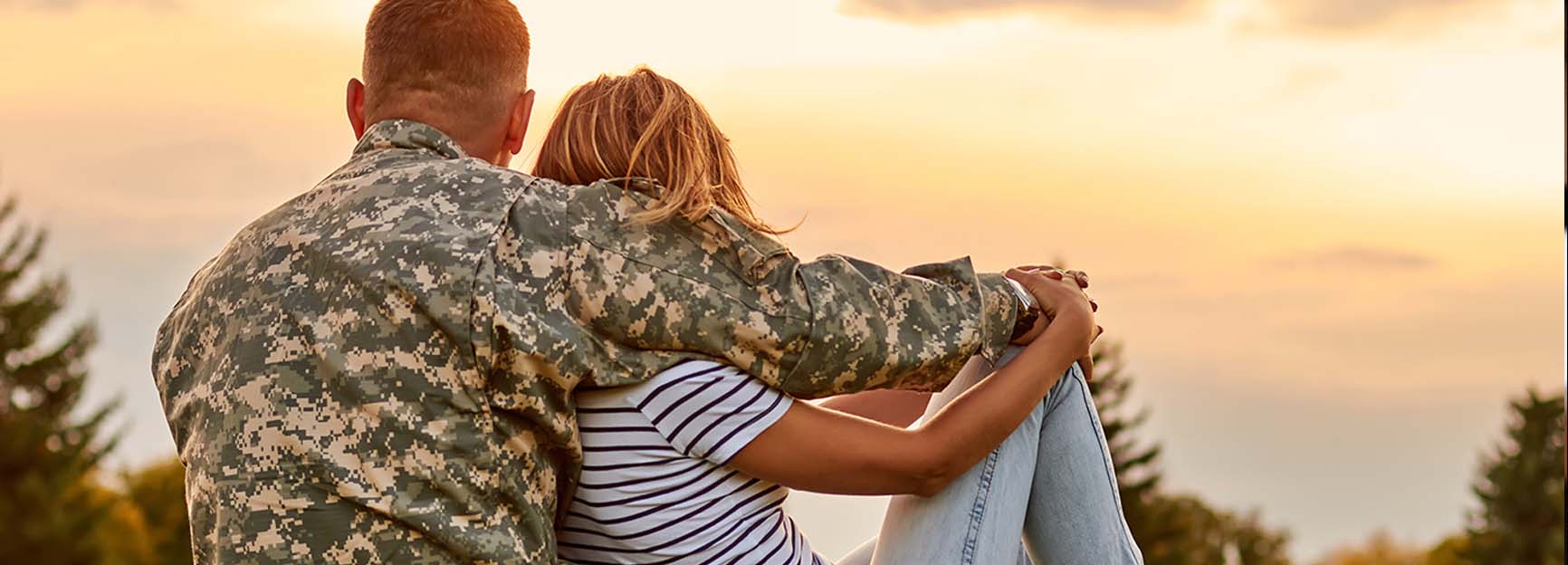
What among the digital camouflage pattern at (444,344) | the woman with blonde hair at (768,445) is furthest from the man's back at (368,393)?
the woman with blonde hair at (768,445)

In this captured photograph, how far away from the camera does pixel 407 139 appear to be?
397 centimetres

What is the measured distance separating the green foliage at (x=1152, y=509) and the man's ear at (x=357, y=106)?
2158 inches

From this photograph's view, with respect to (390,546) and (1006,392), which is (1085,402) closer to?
(1006,392)

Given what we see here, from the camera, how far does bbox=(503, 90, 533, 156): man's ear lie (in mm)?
4172

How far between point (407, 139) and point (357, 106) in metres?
0.34

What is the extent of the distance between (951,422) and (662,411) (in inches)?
A: 28.3

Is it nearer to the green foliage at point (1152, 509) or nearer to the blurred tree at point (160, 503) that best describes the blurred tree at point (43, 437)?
the blurred tree at point (160, 503)

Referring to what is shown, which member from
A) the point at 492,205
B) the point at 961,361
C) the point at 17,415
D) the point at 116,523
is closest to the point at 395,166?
the point at 492,205

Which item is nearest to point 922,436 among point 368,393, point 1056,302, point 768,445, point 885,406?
point 768,445

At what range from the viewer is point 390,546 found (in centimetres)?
370

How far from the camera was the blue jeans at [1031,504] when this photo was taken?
4.26 m

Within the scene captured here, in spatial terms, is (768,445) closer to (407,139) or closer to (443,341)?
(443,341)

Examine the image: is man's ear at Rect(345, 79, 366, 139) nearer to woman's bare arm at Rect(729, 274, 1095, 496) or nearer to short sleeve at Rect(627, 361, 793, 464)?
short sleeve at Rect(627, 361, 793, 464)

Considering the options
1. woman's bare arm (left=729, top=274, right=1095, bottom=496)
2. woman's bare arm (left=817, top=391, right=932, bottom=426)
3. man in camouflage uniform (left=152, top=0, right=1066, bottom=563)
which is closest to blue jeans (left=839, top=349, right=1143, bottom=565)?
woman's bare arm (left=729, top=274, right=1095, bottom=496)
